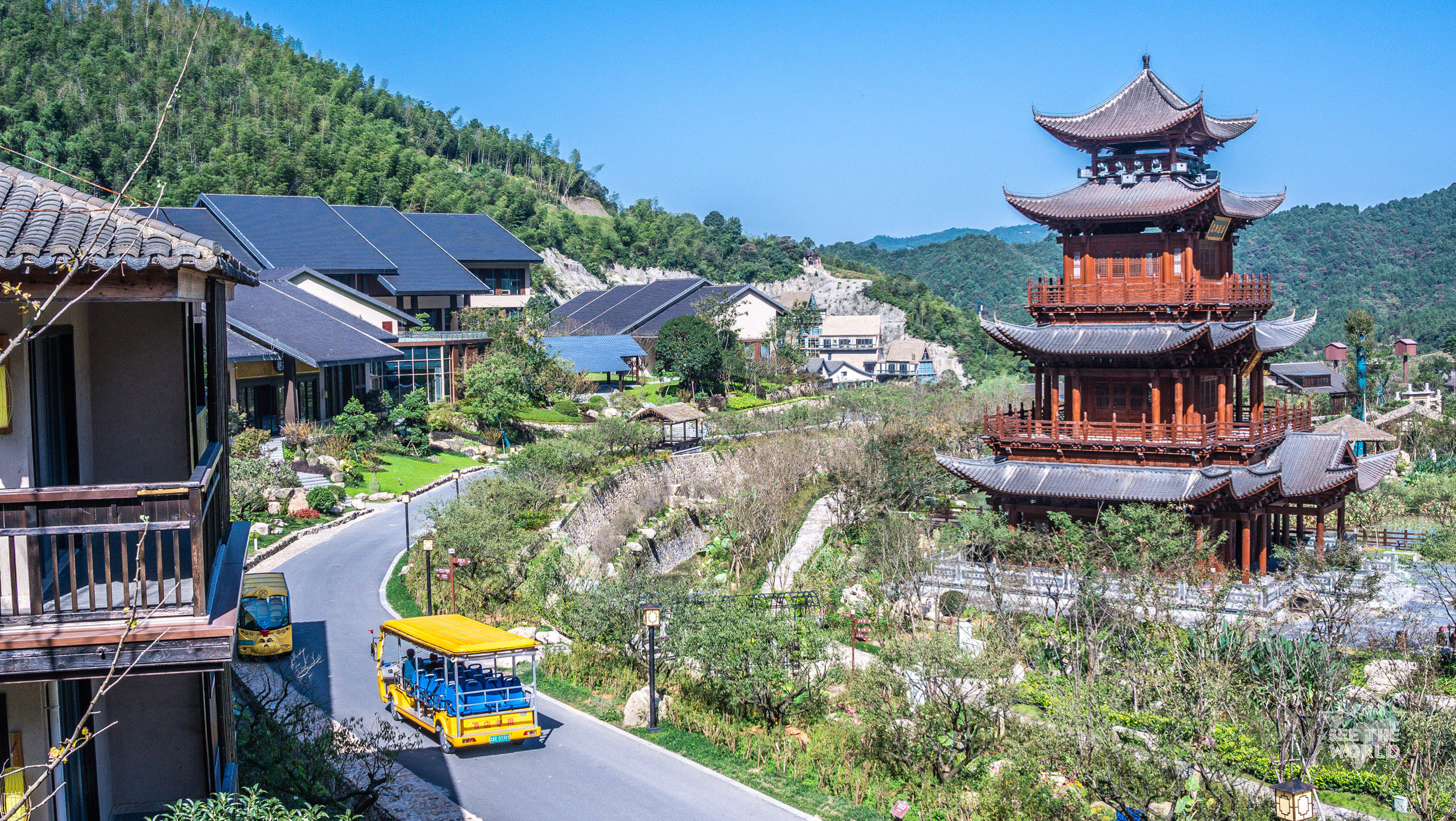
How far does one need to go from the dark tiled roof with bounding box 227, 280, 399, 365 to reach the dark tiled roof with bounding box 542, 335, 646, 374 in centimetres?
1041

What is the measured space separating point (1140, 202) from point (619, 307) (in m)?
45.0

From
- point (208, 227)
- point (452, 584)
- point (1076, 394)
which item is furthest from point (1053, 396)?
point (208, 227)

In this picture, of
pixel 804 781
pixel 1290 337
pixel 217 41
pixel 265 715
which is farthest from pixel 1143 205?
pixel 217 41

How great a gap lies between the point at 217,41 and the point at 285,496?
89837 millimetres

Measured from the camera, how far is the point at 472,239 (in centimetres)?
6881

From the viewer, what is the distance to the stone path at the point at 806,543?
2934 centimetres

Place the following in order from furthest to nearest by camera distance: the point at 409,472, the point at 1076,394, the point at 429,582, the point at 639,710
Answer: the point at 409,472
the point at 1076,394
the point at 429,582
the point at 639,710

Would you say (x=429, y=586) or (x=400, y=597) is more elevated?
(x=429, y=586)

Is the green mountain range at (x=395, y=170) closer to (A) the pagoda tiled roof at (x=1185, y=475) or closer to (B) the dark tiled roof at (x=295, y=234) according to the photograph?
(B) the dark tiled roof at (x=295, y=234)

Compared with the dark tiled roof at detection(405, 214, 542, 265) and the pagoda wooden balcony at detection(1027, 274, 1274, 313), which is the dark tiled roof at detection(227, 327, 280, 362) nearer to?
the pagoda wooden balcony at detection(1027, 274, 1274, 313)

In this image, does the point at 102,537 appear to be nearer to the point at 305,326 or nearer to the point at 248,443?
the point at 248,443

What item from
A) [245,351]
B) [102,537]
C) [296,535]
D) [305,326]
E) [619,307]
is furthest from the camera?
[619,307]

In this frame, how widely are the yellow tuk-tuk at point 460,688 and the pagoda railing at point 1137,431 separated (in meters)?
15.1

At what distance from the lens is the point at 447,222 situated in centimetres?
6950
